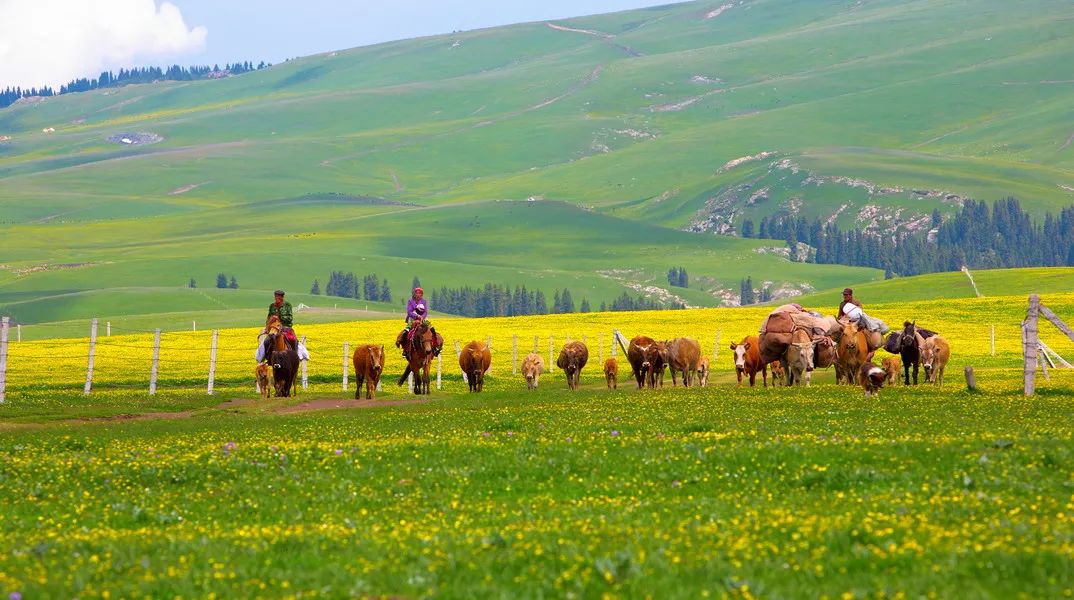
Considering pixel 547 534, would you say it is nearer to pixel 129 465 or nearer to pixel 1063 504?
pixel 1063 504

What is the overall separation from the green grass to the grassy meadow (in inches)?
2.0

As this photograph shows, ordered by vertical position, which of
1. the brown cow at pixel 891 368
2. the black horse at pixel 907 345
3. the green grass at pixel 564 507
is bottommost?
the green grass at pixel 564 507

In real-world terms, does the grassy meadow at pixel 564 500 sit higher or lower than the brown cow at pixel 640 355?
lower

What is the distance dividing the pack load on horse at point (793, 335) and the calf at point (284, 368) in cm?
1695

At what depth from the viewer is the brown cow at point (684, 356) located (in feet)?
167

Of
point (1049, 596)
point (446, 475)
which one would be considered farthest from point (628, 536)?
point (446, 475)

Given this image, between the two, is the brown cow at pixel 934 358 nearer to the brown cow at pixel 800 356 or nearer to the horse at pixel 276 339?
the brown cow at pixel 800 356

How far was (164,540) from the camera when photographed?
56.0 feet

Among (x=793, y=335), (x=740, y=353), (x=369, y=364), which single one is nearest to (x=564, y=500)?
(x=793, y=335)

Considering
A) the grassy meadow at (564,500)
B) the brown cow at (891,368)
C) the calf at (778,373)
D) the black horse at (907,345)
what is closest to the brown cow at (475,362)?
the calf at (778,373)

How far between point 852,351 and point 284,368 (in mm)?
20286

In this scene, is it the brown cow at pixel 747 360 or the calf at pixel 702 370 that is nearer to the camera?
the brown cow at pixel 747 360

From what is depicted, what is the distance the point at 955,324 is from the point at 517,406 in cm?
6700

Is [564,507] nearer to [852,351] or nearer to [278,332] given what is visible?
[852,351]
